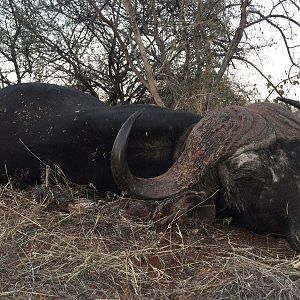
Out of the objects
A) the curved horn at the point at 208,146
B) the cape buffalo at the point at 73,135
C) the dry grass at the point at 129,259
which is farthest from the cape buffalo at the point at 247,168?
the cape buffalo at the point at 73,135

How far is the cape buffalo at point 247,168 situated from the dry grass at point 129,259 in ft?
0.68

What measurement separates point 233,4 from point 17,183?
7408 mm

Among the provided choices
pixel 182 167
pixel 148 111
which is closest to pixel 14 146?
pixel 148 111

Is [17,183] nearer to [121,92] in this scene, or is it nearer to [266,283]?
[266,283]

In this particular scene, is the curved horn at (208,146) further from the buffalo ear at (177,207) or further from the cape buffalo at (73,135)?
the cape buffalo at (73,135)

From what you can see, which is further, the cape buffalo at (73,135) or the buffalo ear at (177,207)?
the cape buffalo at (73,135)

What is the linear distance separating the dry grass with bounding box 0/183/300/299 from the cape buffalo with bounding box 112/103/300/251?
21 centimetres

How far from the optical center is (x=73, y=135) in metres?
4.02

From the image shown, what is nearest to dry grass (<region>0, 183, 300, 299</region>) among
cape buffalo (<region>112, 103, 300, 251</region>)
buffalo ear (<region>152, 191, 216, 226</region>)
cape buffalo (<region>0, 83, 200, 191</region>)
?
buffalo ear (<region>152, 191, 216, 226</region>)

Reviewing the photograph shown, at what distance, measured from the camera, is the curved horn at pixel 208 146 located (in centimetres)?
336

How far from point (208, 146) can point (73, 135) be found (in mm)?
1062

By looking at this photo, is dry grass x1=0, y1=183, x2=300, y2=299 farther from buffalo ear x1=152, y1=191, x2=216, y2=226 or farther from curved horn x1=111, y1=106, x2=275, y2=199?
curved horn x1=111, y1=106, x2=275, y2=199

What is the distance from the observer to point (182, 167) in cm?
343

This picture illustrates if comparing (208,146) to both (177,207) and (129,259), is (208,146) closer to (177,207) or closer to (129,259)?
(177,207)
